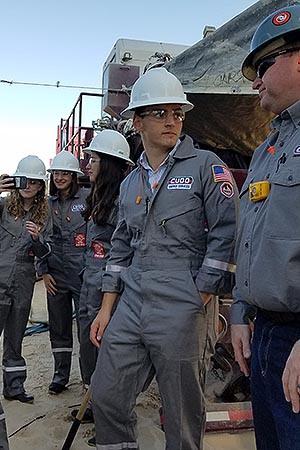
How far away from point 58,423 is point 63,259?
4.21 ft

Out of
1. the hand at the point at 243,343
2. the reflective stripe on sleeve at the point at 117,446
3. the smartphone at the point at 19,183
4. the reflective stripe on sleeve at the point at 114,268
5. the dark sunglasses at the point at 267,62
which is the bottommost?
the reflective stripe on sleeve at the point at 117,446

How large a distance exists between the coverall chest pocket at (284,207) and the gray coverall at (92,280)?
6.91 ft

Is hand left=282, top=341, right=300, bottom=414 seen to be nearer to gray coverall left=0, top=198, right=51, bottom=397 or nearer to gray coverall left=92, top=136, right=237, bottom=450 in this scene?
gray coverall left=92, top=136, right=237, bottom=450

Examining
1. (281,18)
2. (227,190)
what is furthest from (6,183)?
(281,18)

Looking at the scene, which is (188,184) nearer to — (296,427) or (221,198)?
(221,198)

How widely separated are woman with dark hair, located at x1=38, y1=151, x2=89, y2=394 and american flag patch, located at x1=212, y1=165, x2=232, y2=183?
6.86 feet

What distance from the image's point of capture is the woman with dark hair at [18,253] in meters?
4.05

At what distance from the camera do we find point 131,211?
260cm

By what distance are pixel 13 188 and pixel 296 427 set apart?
9.94ft

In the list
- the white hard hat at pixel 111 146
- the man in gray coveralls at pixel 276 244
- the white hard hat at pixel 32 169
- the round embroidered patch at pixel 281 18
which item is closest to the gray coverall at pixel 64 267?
the white hard hat at pixel 32 169

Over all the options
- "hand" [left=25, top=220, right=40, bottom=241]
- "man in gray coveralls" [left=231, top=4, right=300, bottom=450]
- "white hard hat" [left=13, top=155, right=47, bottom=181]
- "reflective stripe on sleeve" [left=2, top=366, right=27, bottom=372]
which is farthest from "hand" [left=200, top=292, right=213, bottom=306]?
"reflective stripe on sleeve" [left=2, top=366, right=27, bottom=372]

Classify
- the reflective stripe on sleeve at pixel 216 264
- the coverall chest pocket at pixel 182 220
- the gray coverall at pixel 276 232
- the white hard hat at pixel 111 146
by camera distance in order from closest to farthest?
the gray coverall at pixel 276 232 → the reflective stripe on sleeve at pixel 216 264 → the coverall chest pocket at pixel 182 220 → the white hard hat at pixel 111 146

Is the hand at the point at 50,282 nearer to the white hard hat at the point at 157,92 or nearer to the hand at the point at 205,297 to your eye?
the white hard hat at the point at 157,92

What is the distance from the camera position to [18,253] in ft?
13.4
